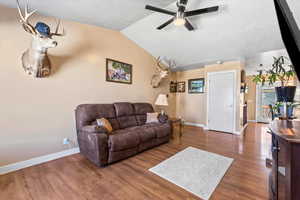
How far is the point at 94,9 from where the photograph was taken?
99.2 inches

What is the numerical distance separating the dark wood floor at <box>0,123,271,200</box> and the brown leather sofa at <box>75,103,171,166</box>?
0.20m

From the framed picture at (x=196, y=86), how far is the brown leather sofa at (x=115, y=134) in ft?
9.24

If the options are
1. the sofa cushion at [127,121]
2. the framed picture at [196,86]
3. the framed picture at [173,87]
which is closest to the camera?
the sofa cushion at [127,121]

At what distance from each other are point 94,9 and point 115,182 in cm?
310

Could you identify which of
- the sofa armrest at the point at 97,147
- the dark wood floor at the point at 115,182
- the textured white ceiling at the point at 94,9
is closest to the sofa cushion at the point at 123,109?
the sofa armrest at the point at 97,147

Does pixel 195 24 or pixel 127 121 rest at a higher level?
pixel 195 24

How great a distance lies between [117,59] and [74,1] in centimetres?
150

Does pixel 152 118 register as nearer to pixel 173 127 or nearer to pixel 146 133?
pixel 146 133

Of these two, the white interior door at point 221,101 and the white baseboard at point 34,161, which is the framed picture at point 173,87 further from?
the white baseboard at point 34,161

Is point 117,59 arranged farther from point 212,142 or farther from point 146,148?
point 212,142

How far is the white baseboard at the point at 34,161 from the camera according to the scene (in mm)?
2058

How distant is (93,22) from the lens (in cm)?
296

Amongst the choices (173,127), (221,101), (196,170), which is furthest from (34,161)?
(221,101)

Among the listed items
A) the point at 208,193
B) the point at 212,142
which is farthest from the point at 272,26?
the point at 208,193
